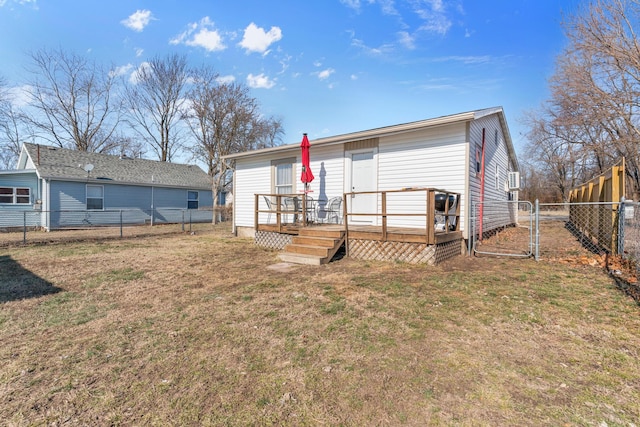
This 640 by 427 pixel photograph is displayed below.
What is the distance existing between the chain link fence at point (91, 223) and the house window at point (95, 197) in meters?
0.41

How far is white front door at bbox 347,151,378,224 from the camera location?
8.50 metres

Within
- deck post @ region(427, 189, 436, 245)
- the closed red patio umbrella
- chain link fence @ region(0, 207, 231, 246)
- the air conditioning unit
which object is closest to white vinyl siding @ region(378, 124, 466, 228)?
deck post @ region(427, 189, 436, 245)

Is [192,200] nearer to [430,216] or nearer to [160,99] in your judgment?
[160,99]

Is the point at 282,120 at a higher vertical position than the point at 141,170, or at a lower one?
higher

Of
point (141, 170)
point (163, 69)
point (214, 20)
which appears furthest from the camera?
point (163, 69)

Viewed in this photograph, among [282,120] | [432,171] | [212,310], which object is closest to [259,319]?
[212,310]

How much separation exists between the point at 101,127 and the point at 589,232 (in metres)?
32.4

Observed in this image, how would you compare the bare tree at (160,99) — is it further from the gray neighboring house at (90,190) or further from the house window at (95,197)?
the house window at (95,197)

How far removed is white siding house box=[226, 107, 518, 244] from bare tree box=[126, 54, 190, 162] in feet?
56.0

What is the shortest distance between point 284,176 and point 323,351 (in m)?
8.13

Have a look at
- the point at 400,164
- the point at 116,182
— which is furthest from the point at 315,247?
the point at 116,182

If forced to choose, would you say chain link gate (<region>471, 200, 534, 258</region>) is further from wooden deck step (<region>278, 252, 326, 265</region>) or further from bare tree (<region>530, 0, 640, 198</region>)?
bare tree (<region>530, 0, 640, 198</region>)

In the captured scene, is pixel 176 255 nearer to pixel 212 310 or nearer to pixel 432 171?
pixel 212 310

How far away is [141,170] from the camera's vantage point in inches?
747
